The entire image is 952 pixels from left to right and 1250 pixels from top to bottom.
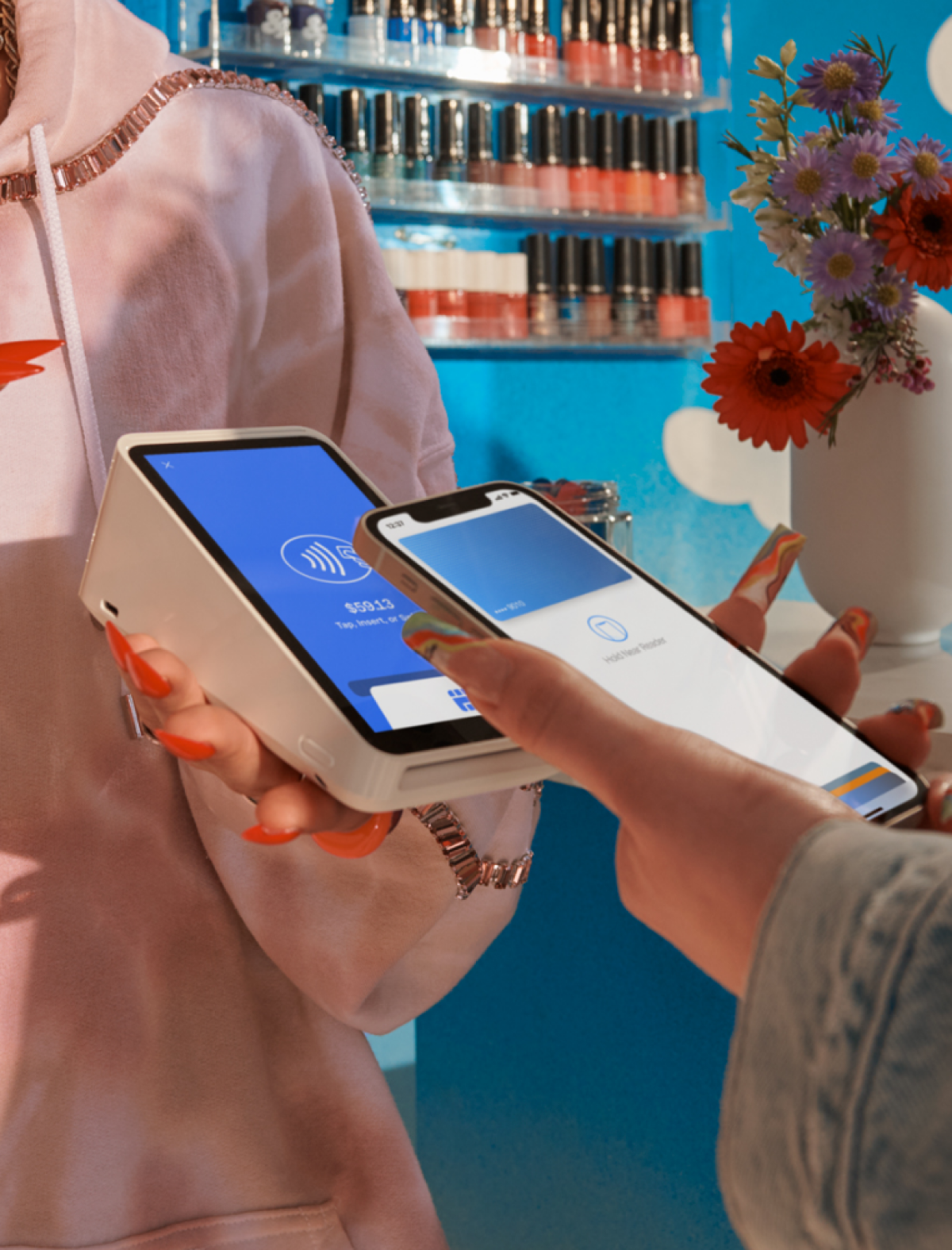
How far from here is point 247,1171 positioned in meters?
0.53

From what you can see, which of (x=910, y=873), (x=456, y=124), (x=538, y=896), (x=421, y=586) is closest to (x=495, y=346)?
(x=456, y=124)

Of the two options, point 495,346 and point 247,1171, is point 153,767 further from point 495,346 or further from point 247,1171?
point 495,346

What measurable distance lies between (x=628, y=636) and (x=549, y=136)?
1.90 metres

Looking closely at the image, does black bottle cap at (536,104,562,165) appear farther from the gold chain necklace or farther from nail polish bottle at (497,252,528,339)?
the gold chain necklace

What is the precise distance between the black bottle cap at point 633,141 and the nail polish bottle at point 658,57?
0.23ft

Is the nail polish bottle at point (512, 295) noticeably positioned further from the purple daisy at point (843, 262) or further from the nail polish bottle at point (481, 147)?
the purple daisy at point (843, 262)

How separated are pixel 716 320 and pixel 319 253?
1.92 meters

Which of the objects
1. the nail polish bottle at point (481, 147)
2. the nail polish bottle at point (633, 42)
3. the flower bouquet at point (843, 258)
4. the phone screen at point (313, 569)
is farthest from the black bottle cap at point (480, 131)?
the phone screen at point (313, 569)

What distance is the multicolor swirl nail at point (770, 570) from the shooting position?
1.50 ft

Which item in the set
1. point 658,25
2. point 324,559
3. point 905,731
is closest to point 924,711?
point 905,731

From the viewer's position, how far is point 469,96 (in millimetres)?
2059

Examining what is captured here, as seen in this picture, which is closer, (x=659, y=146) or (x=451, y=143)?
(x=451, y=143)

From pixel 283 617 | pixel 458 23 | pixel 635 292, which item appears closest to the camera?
pixel 283 617

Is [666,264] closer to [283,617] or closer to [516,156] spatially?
[516,156]
